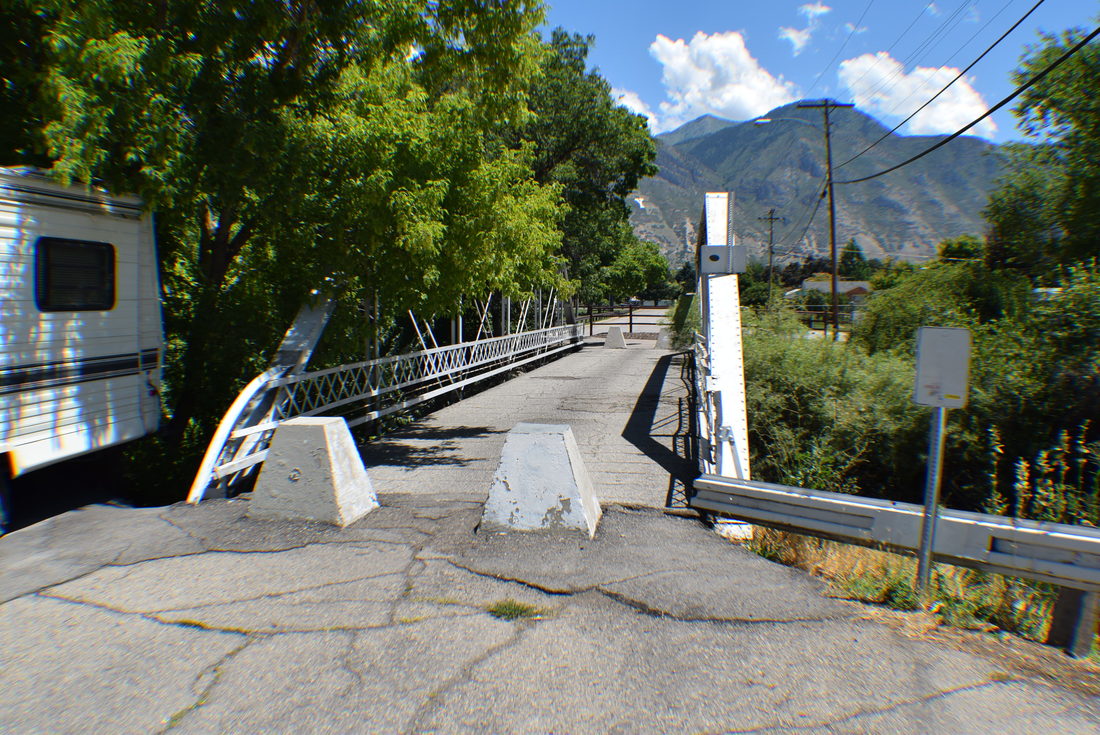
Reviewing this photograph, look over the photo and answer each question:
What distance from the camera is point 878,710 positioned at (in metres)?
3.21

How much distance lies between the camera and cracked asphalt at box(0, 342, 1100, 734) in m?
3.17

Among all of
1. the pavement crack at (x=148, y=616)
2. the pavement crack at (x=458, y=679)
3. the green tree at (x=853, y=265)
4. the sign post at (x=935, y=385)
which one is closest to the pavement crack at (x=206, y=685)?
the pavement crack at (x=148, y=616)

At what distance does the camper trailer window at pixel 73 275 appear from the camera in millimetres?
6198

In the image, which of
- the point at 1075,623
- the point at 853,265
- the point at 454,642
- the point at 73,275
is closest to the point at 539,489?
the point at 454,642

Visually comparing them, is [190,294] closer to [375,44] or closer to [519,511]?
[375,44]

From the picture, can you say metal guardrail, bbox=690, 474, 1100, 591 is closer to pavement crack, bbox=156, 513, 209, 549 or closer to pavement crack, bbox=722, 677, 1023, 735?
pavement crack, bbox=722, 677, 1023, 735

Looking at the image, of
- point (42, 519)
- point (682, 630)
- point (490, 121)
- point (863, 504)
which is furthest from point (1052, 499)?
point (42, 519)

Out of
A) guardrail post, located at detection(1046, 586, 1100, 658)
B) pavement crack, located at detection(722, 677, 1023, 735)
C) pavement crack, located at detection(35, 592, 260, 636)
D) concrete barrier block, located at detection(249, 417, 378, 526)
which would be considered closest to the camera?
pavement crack, located at detection(722, 677, 1023, 735)

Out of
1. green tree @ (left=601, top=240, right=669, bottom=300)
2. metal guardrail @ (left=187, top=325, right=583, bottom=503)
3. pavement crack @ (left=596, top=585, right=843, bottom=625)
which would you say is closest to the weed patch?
pavement crack @ (left=596, top=585, right=843, bottom=625)

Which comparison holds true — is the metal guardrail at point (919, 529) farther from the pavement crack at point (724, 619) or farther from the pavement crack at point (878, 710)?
the pavement crack at point (724, 619)

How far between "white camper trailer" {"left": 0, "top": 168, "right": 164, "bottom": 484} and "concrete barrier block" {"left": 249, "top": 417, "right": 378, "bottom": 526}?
6.77 ft

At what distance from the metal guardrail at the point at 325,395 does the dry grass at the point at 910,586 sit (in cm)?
530

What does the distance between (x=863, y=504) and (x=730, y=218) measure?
11516mm

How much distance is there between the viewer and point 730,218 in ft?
51.3
